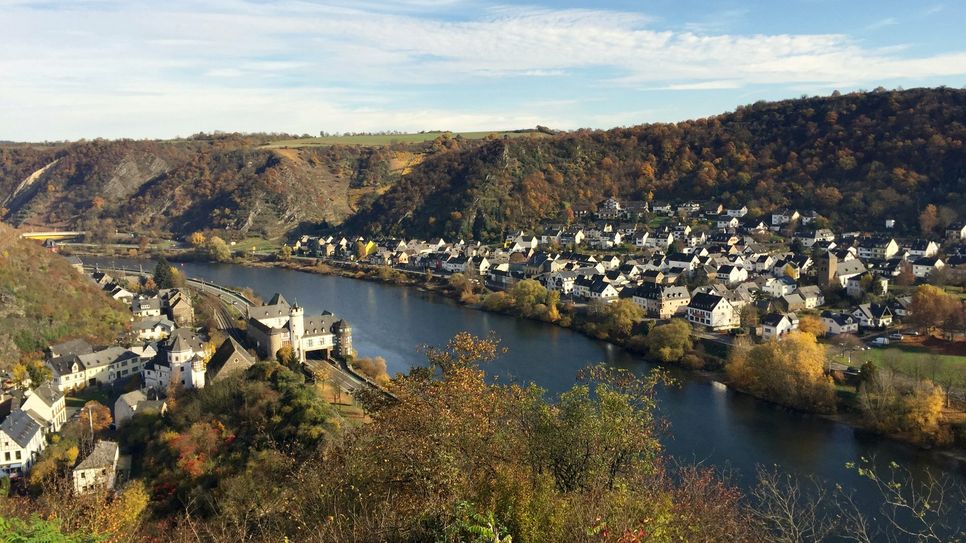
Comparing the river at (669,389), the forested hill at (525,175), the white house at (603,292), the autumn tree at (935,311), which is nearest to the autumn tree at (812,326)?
the autumn tree at (935,311)

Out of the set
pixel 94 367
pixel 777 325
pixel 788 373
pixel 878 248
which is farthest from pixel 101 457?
pixel 878 248

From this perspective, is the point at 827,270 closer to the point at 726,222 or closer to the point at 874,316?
the point at 874,316

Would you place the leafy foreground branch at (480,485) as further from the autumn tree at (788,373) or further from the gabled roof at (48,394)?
the autumn tree at (788,373)

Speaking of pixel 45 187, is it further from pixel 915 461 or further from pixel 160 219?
pixel 915 461

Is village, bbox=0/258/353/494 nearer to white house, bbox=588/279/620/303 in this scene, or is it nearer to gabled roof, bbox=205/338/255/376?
gabled roof, bbox=205/338/255/376

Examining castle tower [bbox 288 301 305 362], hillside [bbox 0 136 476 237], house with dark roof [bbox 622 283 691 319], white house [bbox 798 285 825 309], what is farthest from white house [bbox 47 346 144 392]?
hillside [bbox 0 136 476 237]
